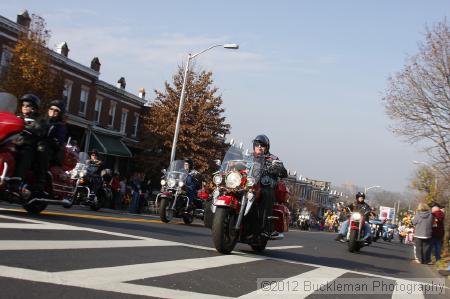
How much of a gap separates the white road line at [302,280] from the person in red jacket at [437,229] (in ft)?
26.1

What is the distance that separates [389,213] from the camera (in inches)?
2635

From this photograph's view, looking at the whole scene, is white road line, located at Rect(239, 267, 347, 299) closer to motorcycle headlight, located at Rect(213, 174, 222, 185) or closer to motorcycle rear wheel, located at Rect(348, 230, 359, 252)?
motorcycle headlight, located at Rect(213, 174, 222, 185)

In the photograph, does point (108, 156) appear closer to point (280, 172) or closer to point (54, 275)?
point (280, 172)

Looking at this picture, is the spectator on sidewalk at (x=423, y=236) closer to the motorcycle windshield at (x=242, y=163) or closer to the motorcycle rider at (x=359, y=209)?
the motorcycle rider at (x=359, y=209)

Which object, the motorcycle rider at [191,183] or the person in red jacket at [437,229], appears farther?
the motorcycle rider at [191,183]

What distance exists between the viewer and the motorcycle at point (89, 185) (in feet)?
48.3

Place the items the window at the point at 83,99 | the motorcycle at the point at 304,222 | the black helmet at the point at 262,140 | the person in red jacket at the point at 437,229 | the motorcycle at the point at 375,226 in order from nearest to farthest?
the black helmet at the point at 262,140
the person in red jacket at the point at 437,229
the motorcycle at the point at 375,226
the window at the point at 83,99
the motorcycle at the point at 304,222

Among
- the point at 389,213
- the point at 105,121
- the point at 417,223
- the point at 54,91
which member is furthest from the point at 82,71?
the point at 389,213

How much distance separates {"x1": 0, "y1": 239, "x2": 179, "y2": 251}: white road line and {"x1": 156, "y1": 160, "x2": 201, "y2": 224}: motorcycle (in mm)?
6164

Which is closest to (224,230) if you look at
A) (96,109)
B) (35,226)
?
(35,226)

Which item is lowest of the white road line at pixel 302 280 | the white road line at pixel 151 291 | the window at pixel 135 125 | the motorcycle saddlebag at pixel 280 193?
the white road line at pixel 302 280

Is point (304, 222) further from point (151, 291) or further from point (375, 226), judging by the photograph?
point (151, 291)

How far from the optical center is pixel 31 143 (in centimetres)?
823

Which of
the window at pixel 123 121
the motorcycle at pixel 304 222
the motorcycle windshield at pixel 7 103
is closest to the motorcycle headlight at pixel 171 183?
the motorcycle windshield at pixel 7 103
